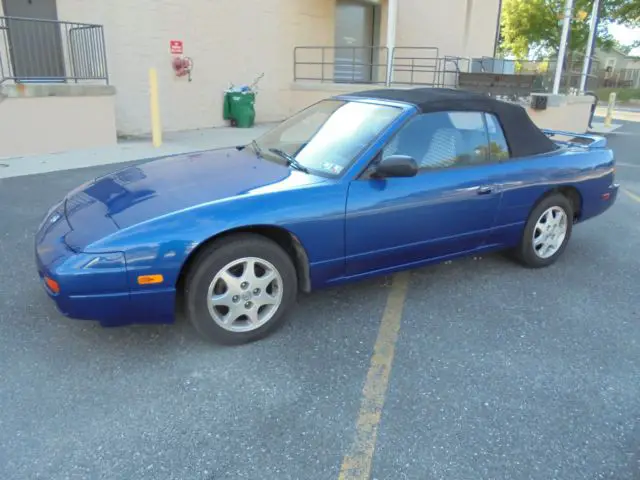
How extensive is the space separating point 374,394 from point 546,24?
38.4 meters

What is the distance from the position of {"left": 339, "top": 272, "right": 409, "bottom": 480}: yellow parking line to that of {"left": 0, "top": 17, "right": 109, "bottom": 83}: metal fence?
7862mm

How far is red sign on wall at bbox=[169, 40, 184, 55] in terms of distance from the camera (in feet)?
37.5

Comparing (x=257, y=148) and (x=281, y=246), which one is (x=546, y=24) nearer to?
(x=257, y=148)

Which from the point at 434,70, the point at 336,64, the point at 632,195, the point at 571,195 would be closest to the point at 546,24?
the point at 434,70

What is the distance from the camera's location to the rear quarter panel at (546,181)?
3.98 meters

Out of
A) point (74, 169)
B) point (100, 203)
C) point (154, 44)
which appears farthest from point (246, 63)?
point (100, 203)

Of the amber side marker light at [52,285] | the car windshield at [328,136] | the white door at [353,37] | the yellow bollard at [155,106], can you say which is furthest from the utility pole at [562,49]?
the amber side marker light at [52,285]

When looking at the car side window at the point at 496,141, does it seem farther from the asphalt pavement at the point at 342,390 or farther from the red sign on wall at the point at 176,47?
the red sign on wall at the point at 176,47

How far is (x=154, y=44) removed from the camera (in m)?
11.2

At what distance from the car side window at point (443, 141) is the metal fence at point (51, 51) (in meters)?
7.51

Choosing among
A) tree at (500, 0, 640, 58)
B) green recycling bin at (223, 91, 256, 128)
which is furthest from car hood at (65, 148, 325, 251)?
tree at (500, 0, 640, 58)

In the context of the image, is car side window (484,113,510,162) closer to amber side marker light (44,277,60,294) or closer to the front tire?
the front tire

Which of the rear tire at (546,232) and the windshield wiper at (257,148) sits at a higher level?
the windshield wiper at (257,148)

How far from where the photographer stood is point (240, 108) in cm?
1280
